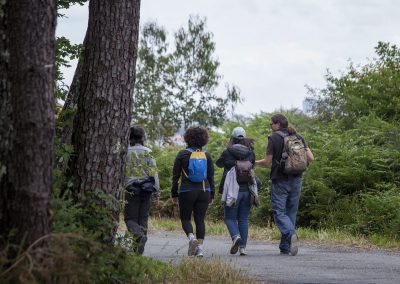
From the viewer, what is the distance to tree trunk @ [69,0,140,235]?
812 cm

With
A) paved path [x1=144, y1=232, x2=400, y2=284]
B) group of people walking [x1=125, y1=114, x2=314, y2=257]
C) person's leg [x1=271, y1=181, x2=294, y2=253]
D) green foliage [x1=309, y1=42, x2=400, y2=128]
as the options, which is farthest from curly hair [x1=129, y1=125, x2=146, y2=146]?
green foliage [x1=309, y1=42, x2=400, y2=128]

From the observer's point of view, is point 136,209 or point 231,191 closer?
point 136,209

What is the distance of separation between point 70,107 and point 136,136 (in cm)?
372

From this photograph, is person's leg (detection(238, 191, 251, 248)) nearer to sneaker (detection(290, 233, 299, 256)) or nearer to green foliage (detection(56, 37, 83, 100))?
sneaker (detection(290, 233, 299, 256))

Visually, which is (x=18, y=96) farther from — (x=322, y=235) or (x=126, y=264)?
(x=322, y=235)

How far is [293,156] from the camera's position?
1358cm

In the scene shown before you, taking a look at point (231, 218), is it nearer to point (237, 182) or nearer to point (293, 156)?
point (237, 182)

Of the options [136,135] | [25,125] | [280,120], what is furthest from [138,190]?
[25,125]

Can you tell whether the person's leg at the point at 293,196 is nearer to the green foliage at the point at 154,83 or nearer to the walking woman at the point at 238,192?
the walking woman at the point at 238,192

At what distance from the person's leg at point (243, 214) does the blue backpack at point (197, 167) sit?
1.00 meters

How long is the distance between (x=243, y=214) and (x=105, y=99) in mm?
6067

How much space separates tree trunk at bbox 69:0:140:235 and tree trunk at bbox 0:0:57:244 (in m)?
1.90

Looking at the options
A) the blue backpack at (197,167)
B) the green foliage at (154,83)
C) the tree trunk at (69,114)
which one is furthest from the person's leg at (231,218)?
the green foliage at (154,83)

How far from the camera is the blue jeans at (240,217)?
13.8 m
